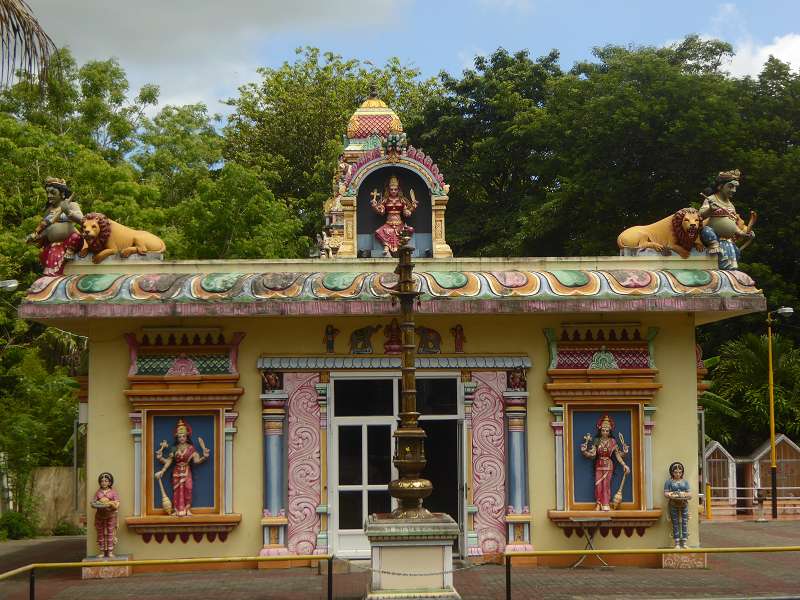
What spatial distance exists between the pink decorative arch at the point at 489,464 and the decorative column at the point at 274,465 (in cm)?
266

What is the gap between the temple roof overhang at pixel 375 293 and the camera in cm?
1541

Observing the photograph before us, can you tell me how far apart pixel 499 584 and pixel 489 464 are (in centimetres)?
222

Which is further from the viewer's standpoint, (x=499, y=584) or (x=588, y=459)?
(x=588, y=459)

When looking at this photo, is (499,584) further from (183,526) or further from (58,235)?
(58,235)

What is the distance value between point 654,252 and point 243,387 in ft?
20.2

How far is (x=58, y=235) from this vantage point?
16125mm

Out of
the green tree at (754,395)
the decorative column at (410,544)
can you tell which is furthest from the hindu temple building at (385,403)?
the green tree at (754,395)

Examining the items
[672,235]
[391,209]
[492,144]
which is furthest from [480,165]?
[672,235]

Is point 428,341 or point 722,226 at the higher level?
point 722,226

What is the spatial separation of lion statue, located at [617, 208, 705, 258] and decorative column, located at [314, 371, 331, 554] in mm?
4723

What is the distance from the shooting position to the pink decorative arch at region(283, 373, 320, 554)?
15914 millimetres

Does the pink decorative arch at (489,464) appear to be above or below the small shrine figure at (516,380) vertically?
below

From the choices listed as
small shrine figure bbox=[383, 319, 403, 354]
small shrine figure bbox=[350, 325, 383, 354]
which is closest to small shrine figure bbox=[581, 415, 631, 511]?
small shrine figure bbox=[383, 319, 403, 354]

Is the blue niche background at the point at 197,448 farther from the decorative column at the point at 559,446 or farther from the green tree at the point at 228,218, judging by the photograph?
the green tree at the point at 228,218
